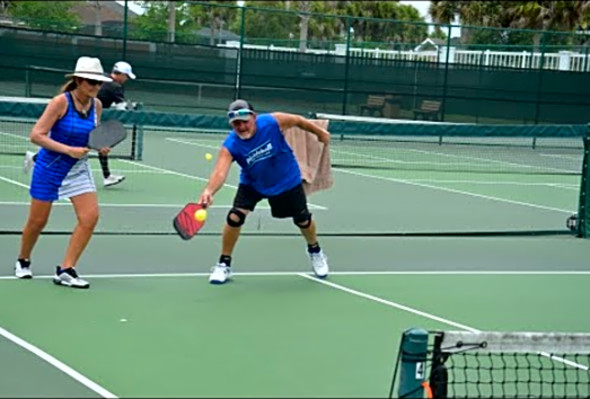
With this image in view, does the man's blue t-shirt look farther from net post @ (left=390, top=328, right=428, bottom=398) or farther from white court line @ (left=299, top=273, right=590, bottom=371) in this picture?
net post @ (left=390, top=328, right=428, bottom=398)

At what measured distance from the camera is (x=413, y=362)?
4.58 metres

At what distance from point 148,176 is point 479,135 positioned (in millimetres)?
5423

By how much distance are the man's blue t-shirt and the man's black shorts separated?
4cm

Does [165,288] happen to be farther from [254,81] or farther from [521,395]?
[254,81]

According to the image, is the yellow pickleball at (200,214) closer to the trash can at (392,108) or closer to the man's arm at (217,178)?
the man's arm at (217,178)

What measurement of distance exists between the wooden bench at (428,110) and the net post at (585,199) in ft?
41.6

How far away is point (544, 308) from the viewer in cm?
810

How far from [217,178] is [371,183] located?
8323mm

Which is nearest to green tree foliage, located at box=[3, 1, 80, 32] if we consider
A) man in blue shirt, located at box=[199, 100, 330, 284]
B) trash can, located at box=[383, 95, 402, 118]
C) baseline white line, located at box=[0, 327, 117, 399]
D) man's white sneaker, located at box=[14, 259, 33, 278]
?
trash can, located at box=[383, 95, 402, 118]

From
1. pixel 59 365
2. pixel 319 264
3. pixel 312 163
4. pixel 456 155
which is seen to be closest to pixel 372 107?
pixel 456 155

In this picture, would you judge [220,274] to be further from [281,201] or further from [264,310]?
[264,310]

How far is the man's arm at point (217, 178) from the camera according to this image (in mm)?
7645

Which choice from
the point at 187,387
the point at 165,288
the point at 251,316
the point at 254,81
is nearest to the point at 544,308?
the point at 251,316

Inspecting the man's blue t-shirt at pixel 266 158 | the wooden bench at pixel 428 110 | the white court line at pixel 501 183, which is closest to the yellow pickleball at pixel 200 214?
the man's blue t-shirt at pixel 266 158
